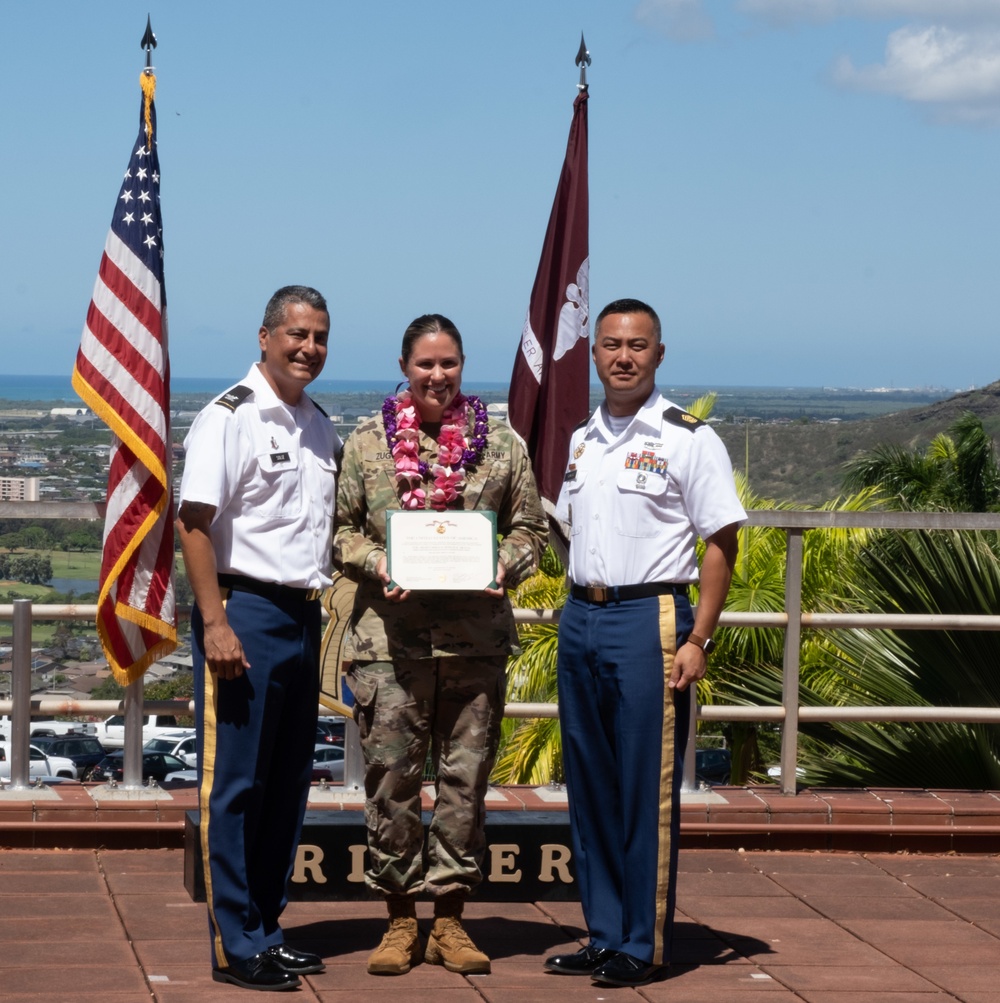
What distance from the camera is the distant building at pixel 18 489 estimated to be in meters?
5.96

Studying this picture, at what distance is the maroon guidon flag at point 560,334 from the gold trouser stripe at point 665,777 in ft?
6.99

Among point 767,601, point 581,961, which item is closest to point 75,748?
point 767,601

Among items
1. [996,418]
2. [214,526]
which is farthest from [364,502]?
[996,418]

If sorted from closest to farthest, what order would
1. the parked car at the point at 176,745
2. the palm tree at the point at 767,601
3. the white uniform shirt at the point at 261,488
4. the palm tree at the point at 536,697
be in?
1. the white uniform shirt at the point at 261,488
2. the palm tree at the point at 767,601
3. the palm tree at the point at 536,697
4. the parked car at the point at 176,745

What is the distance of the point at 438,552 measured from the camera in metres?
4.31

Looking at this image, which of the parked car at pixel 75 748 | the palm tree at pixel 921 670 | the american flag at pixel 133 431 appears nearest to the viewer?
the american flag at pixel 133 431

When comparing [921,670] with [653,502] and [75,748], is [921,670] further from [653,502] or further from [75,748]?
[75,748]

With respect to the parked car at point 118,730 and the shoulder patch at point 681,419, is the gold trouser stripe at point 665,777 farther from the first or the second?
the parked car at point 118,730

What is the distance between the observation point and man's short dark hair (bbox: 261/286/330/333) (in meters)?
4.38

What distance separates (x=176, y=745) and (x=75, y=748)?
2355 millimetres

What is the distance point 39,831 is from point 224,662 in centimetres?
190

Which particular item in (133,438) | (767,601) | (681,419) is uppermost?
(681,419)

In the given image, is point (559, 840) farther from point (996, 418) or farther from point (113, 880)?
point (996, 418)

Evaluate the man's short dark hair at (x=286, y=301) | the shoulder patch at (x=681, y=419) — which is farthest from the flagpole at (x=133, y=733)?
the shoulder patch at (x=681, y=419)
